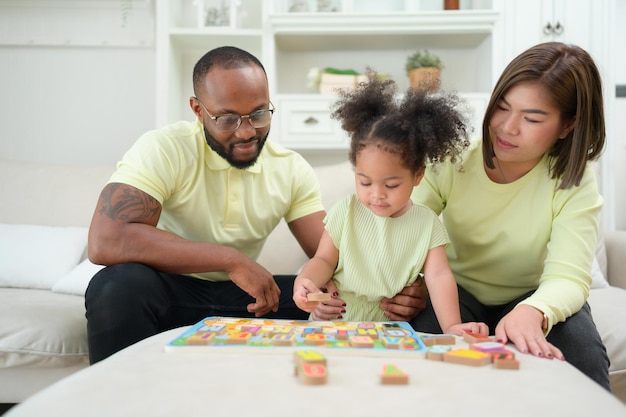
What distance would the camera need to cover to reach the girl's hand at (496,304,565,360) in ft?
3.33

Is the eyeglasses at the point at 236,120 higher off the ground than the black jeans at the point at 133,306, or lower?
higher

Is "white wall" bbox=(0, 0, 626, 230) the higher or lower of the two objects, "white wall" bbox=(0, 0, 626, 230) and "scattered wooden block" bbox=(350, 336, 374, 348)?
the higher

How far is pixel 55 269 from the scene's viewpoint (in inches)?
81.3

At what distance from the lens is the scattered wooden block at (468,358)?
2.92 ft

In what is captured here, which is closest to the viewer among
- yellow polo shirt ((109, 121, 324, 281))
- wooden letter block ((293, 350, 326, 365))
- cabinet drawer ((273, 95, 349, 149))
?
wooden letter block ((293, 350, 326, 365))

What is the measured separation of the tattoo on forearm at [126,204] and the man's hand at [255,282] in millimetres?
260

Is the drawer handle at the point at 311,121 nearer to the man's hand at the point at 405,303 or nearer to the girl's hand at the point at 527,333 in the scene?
the man's hand at the point at 405,303

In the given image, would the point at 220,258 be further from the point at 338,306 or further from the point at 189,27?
the point at 189,27

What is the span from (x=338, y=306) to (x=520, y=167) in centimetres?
55

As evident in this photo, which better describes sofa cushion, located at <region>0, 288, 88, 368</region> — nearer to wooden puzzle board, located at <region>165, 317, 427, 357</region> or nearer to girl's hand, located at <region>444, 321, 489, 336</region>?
wooden puzzle board, located at <region>165, 317, 427, 357</region>

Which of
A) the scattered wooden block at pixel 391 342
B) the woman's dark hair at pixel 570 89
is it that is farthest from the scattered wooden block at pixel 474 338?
the woman's dark hair at pixel 570 89

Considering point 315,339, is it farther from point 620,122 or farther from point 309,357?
point 620,122

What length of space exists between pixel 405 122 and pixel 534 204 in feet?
1.27

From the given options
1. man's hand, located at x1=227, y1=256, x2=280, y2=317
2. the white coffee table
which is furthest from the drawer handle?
the white coffee table
